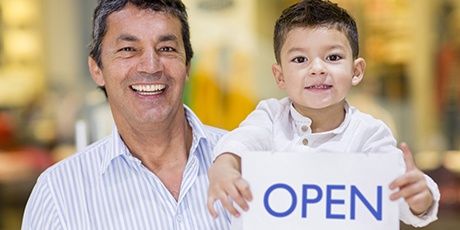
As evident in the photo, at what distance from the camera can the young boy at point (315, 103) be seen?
1.95m

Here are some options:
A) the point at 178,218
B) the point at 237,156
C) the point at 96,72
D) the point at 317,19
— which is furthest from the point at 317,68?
the point at 96,72

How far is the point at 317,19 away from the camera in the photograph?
6.45ft

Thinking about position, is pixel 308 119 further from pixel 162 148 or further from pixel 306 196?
pixel 162 148

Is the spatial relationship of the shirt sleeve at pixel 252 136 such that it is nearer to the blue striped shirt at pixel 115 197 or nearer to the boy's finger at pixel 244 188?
the boy's finger at pixel 244 188

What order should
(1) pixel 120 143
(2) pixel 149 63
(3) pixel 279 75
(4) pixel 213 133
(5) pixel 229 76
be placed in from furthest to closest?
(5) pixel 229 76, (4) pixel 213 133, (1) pixel 120 143, (2) pixel 149 63, (3) pixel 279 75

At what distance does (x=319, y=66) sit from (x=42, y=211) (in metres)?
0.81

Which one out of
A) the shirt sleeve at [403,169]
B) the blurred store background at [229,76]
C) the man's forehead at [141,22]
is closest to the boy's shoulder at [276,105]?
the shirt sleeve at [403,169]

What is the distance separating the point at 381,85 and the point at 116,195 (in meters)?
4.06

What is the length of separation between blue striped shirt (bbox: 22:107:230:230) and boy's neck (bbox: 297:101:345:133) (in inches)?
13.5

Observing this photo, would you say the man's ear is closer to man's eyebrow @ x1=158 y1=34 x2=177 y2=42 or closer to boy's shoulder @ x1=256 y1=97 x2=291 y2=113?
man's eyebrow @ x1=158 y1=34 x2=177 y2=42

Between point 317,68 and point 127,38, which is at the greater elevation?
point 127,38

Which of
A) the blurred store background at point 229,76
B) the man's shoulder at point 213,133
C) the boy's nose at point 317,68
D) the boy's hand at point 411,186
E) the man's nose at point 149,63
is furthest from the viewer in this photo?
the blurred store background at point 229,76

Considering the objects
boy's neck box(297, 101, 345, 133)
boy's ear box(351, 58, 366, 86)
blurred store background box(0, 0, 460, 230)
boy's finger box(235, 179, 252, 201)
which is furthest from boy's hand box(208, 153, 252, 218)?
blurred store background box(0, 0, 460, 230)

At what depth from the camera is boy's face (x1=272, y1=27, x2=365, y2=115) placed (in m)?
1.95
